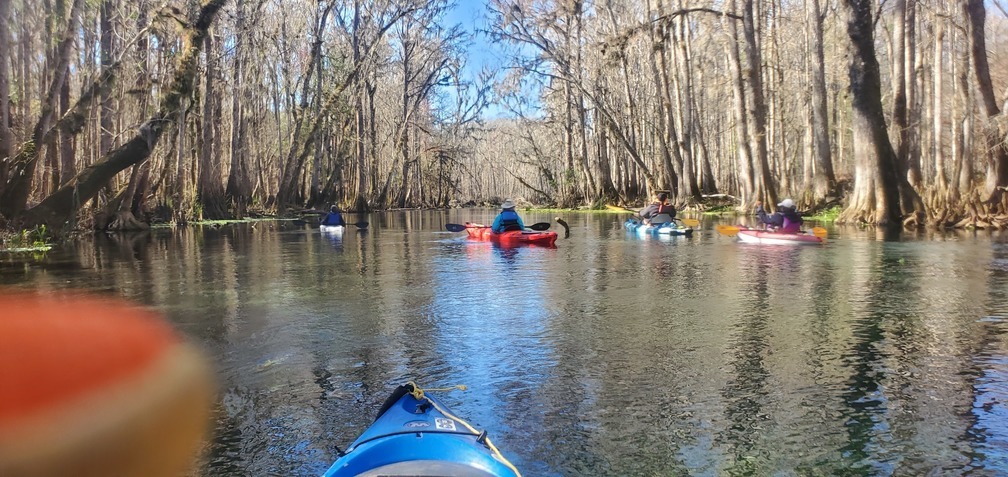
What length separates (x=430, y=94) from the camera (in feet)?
193

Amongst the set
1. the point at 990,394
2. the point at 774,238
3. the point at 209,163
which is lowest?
the point at 990,394

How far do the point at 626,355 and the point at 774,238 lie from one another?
11783mm

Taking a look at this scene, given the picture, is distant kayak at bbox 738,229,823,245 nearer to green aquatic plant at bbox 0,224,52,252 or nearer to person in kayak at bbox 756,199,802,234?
person in kayak at bbox 756,199,802,234

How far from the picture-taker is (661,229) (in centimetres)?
2002

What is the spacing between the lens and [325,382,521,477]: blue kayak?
2.96m

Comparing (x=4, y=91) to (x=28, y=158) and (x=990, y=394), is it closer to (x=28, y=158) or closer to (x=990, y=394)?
(x=28, y=158)

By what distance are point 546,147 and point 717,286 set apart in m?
66.7

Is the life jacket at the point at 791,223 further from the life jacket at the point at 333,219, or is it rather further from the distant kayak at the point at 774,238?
the life jacket at the point at 333,219

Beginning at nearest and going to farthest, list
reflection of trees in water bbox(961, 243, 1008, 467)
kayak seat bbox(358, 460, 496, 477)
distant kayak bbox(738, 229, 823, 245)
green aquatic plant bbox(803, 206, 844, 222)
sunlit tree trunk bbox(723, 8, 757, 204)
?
kayak seat bbox(358, 460, 496, 477) → reflection of trees in water bbox(961, 243, 1008, 467) → distant kayak bbox(738, 229, 823, 245) → green aquatic plant bbox(803, 206, 844, 222) → sunlit tree trunk bbox(723, 8, 757, 204)

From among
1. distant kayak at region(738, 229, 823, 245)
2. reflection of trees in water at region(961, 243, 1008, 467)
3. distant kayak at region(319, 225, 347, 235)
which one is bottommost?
reflection of trees in water at region(961, 243, 1008, 467)

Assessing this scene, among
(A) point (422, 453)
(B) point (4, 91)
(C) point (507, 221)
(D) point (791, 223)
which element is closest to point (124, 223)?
(B) point (4, 91)

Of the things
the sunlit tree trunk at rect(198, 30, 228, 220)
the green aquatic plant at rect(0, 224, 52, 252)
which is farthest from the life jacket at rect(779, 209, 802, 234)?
the sunlit tree trunk at rect(198, 30, 228, 220)

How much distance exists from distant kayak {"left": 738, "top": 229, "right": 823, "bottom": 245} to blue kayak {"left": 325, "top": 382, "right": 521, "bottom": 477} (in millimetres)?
14783

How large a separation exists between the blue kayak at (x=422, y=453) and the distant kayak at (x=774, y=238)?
1478 centimetres
